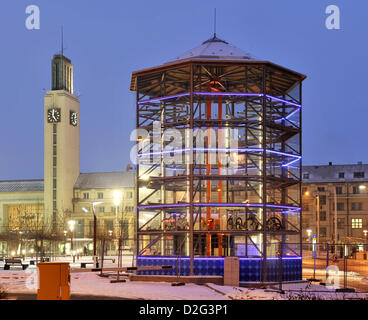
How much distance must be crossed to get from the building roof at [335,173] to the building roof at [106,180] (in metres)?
39.4

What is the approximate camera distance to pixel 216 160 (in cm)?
4344

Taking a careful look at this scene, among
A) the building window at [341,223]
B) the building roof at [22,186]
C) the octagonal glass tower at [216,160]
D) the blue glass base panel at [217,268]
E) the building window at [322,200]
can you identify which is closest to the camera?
the blue glass base panel at [217,268]

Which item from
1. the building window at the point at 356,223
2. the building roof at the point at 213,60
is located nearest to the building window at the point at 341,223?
the building window at the point at 356,223

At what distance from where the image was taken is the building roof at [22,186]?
486ft

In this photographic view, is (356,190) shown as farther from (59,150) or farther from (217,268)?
(217,268)

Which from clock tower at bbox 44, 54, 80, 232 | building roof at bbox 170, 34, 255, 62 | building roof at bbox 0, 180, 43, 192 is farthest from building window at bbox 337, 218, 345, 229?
building roof at bbox 170, 34, 255, 62

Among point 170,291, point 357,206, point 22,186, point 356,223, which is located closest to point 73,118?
point 22,186

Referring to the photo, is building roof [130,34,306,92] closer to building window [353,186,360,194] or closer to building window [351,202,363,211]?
building window [351,202,363,211]

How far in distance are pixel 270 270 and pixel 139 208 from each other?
31.3 ft

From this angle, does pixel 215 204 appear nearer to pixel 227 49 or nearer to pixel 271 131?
pixel 271 131

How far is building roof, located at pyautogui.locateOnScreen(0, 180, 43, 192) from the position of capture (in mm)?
148000

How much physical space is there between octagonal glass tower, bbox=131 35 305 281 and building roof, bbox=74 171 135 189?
97.1 meters

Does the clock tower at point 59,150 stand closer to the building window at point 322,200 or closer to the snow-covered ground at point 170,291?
the building window at point 322,200
